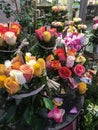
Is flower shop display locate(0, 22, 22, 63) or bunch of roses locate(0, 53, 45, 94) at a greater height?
flower shop display locate(0, 22, 22, 63)

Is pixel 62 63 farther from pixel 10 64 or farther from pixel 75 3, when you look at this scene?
pixel 75 3

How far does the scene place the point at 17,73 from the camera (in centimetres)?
88

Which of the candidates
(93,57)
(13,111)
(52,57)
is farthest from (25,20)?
(13,111)

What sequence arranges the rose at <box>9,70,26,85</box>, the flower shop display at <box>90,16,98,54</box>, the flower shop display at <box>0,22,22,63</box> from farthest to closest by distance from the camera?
the flower shop display at <box>90,16,98,54</box>
the flower shop display at <box>0,22,22,63</box>
the rose at <box>9,70,26,85</box>

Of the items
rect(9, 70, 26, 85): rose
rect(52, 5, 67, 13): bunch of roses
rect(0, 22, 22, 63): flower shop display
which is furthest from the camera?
rect(52, 5, 67, 13): bunch of roses

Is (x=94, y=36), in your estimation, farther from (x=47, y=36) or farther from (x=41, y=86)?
(x=41, y=86)

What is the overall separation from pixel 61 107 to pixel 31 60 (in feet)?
1.20

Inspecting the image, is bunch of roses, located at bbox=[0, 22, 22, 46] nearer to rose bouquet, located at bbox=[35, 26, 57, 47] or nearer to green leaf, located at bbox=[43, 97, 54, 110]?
rose bouquet, located at bbox=[35, 26, 57, 47]

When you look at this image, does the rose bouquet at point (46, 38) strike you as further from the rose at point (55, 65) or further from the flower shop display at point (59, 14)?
the flower shop display at point (59, 14)

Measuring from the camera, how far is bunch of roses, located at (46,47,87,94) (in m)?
1.05

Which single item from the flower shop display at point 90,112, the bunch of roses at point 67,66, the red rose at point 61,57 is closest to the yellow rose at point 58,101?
the bunch of roses at point 67,66

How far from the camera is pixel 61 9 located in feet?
7.20

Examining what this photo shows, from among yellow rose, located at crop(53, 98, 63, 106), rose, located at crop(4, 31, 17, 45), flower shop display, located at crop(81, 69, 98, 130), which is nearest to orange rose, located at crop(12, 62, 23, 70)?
rose, located at crop(4, 31, 17, 45)

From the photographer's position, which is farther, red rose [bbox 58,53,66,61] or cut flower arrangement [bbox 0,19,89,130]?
red rose [bbox 58,53,66,61]
